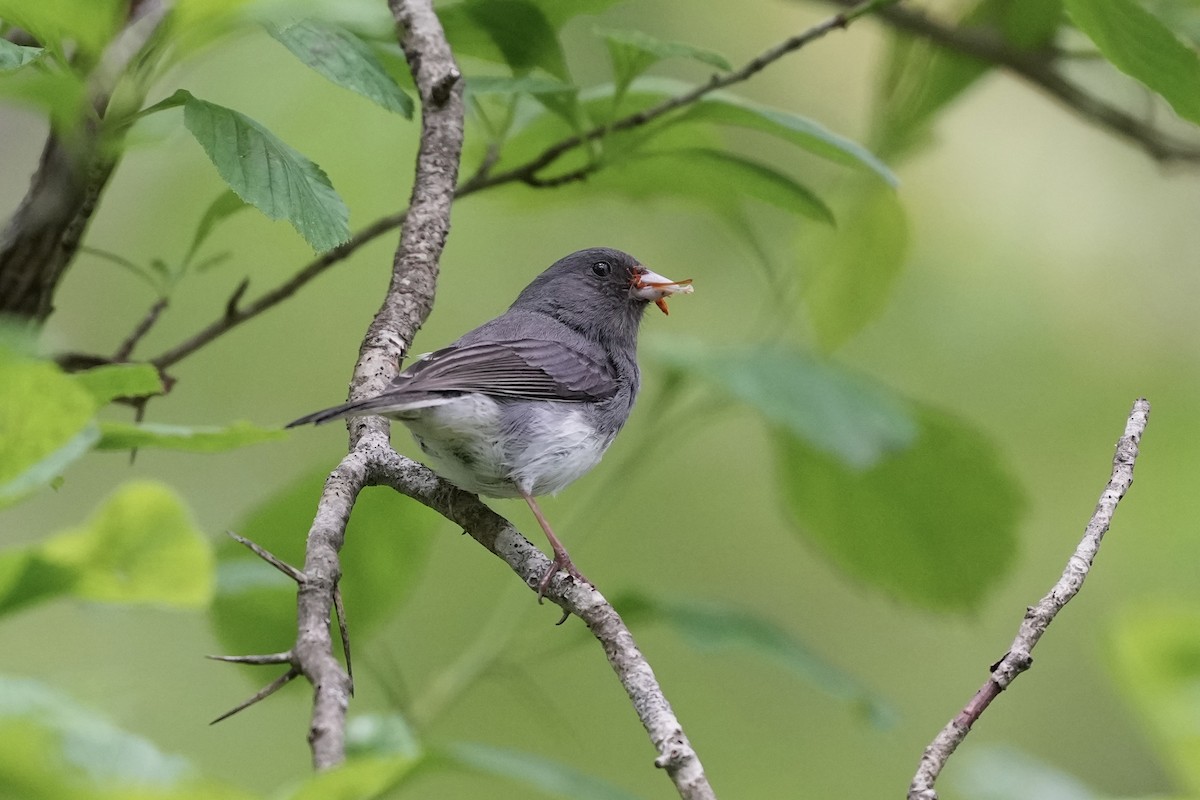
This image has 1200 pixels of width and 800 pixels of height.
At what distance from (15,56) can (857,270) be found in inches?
77.4

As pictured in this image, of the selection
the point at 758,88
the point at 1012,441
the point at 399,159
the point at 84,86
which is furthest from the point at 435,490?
the point at 758,88

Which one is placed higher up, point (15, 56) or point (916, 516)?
point (916, 516)

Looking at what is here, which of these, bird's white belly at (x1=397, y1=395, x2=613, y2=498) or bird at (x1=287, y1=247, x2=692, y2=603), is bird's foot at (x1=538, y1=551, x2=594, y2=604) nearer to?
bird at (x1=287, y1=247, x2=692, y2=603)

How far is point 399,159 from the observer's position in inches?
150

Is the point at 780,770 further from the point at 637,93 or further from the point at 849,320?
the point at 637,93

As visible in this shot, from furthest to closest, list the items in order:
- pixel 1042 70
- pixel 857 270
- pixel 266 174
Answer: pixel 1042 70 → pixel 857 270 → pixel 266 174

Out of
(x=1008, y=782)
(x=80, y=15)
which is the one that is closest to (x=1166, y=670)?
(x=1008, y=782)

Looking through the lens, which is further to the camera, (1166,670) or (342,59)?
(342,59)

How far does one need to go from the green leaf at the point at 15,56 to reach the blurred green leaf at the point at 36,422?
0.71 metres

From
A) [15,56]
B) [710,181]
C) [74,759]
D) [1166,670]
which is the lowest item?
[74,759]

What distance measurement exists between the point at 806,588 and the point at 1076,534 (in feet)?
4.06

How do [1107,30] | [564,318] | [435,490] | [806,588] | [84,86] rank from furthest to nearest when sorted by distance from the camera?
[806,588], [564,318], [435,490], [1107,30], [84,86]

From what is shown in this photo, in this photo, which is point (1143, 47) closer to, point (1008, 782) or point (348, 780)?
point (1008, 782)

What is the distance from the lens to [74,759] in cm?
67
